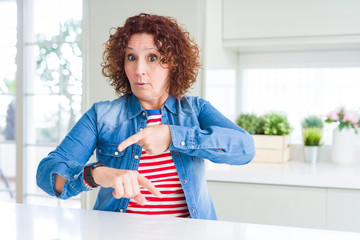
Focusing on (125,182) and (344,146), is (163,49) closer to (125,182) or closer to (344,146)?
(125,182)

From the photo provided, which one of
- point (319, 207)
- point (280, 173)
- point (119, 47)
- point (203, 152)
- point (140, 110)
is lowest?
point (319, 207)

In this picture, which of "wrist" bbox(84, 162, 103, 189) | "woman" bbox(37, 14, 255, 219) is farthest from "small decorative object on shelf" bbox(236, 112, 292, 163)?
"wrist" bbox(84, 162, 103, 189)

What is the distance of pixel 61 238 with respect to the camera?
2.91 feet

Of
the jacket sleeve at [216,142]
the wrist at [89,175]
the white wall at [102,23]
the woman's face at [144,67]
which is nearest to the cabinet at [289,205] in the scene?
the white wall at [102,23]

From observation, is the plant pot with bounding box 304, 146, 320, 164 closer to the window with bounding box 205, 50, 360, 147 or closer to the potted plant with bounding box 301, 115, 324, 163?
the potted plant with bounding box 301, 115, 324, 163

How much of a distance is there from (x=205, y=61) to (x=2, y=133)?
184 inches

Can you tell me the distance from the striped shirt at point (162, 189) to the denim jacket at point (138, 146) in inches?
0.8

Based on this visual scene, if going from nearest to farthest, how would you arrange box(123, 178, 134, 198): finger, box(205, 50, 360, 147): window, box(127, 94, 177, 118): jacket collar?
box(123, 178, 134, 198): finger → box(127, 94, 177, 118): jacket collar → box(205, 50, 360, 147): window

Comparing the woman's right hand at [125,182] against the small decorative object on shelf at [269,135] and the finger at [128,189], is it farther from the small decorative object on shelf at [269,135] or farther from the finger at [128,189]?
A: the small decorative object on shelf at [269,135]

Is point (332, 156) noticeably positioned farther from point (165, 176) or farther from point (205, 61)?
point (165, 176)

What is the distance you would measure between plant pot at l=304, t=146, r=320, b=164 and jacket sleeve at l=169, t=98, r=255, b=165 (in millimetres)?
1323

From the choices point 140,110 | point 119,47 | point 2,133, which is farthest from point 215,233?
point 2,133

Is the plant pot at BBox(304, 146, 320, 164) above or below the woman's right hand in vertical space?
below

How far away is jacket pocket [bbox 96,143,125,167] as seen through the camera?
4.09 ft
